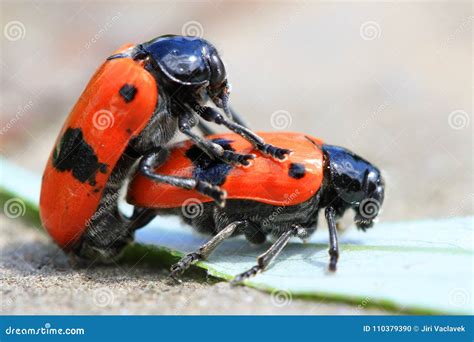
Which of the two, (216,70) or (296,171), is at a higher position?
(216,70)

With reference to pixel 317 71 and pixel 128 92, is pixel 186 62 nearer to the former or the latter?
pixel 128 92

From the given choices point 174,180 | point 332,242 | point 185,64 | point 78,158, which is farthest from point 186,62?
point 332,242

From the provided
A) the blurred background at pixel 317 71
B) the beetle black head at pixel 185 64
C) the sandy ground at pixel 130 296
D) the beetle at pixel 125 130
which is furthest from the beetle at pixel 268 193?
the blurred background at pixel 317 71

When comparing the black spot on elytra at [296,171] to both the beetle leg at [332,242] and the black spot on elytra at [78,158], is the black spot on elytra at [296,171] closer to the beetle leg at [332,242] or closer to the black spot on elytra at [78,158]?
the beetle leg at [332,242]

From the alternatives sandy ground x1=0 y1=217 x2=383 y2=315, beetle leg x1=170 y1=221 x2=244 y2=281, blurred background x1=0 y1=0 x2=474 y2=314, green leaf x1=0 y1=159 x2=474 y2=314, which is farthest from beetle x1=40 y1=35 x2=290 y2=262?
blurred background x1=0 y1=0 x2=474 y2=314

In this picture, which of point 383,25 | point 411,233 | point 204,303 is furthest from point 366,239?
point 383,25

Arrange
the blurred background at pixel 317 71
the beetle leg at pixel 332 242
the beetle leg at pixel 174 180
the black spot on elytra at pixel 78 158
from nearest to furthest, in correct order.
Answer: the beetle leg at pixel 332 242, the beetle leg at pixel 174 180, the black spot on elytra at pixel 78 158, the blurred background at pixel 317 71

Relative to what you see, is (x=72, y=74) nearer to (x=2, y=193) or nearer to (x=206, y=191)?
(x=2, y=193)
